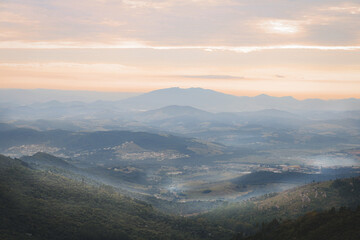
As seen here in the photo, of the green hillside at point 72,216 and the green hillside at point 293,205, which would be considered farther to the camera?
the green hillside at point 293,205

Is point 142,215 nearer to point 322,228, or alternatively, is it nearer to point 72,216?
point 72,216

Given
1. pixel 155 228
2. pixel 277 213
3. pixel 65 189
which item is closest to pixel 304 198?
pixel 277 213

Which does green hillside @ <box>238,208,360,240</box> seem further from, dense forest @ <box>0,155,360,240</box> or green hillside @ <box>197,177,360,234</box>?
green hillside @ <box>197,177,360,234</box>

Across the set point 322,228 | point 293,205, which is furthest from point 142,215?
point 322,228

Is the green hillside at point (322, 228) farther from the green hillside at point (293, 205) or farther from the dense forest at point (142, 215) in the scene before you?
the green hillside at point (293, 205)

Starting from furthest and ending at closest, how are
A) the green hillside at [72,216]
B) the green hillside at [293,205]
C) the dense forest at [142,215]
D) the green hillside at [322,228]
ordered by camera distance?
the green hillside at [293,205]
the green hillside at [72,216]
the dense forest at [142,215]
the green hillside at [322,228]

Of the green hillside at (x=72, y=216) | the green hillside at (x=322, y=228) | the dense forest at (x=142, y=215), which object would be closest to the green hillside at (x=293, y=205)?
the dense forest at (x=142, y=215)

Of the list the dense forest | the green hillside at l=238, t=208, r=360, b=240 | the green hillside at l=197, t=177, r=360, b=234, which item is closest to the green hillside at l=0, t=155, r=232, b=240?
the dense forest

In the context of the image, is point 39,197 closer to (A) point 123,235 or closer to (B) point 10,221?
(B) point 10,221

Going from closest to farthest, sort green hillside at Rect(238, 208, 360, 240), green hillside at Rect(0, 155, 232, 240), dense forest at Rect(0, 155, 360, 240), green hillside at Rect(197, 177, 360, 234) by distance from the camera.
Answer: green hillside at Rect(238, 208, 360, 240) → dense forest at Rect(0, 155, 360, 240) → green hillside at Rect(0, 155, 232, 240) → green hillside at Rect(197, 177, 360, 234)
